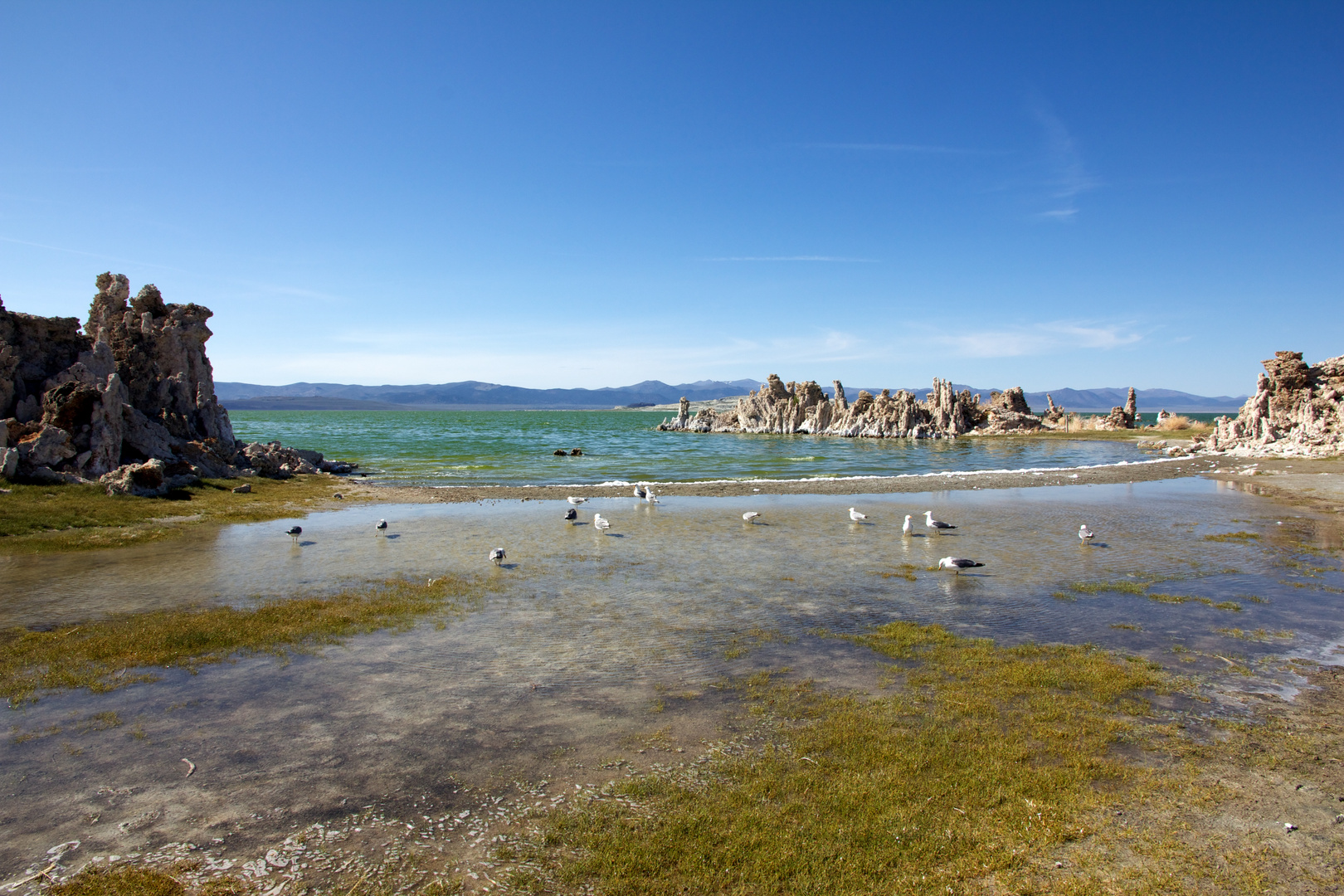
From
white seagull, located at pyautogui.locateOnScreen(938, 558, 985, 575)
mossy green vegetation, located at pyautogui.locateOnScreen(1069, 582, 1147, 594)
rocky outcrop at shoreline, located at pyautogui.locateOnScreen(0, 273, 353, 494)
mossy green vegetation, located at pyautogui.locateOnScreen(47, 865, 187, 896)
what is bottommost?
mossy green vegetation, located at pyautogui.locateOnScreen(47, 865, 187, 896)

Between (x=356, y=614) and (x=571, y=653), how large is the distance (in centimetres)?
467

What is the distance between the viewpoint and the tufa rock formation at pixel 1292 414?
4281 cm

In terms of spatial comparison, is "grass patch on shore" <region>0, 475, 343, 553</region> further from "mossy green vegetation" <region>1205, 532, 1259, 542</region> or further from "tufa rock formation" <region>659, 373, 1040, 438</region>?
"tufa rock formation" <region>659, 373, 1040, 438</region>

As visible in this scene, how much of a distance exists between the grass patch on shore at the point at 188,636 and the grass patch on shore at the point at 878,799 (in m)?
7.05

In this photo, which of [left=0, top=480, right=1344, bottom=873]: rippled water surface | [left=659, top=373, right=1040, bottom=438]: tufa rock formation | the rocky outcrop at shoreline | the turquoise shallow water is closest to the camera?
[left=0, top=480, right=1344, bottom=873]: rippled water surface

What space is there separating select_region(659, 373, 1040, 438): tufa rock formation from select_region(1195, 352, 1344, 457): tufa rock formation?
1448 inches

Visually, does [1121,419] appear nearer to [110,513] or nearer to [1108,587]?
[1108,587]

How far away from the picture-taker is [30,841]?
5625 millimetres

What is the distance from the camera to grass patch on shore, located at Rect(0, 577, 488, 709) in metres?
9.24

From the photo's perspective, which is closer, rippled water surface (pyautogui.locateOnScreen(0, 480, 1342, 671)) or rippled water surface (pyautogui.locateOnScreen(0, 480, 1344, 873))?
rippled water surface (pyautogui.locateOnScreen(0, 480, 1344, 873))

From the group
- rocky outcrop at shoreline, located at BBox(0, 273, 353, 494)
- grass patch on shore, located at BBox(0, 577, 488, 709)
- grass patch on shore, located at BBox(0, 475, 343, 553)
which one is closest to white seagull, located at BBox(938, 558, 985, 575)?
grass patch on shore, located at BBox(0, 577, 488, 709)

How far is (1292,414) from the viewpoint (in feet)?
152

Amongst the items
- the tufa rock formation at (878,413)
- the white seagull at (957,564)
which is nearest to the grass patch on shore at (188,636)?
the white seagull at (957,564)

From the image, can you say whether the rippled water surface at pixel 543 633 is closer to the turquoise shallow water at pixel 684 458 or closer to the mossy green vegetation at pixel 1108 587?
the mossy green vegetation at pixel 1108 587
